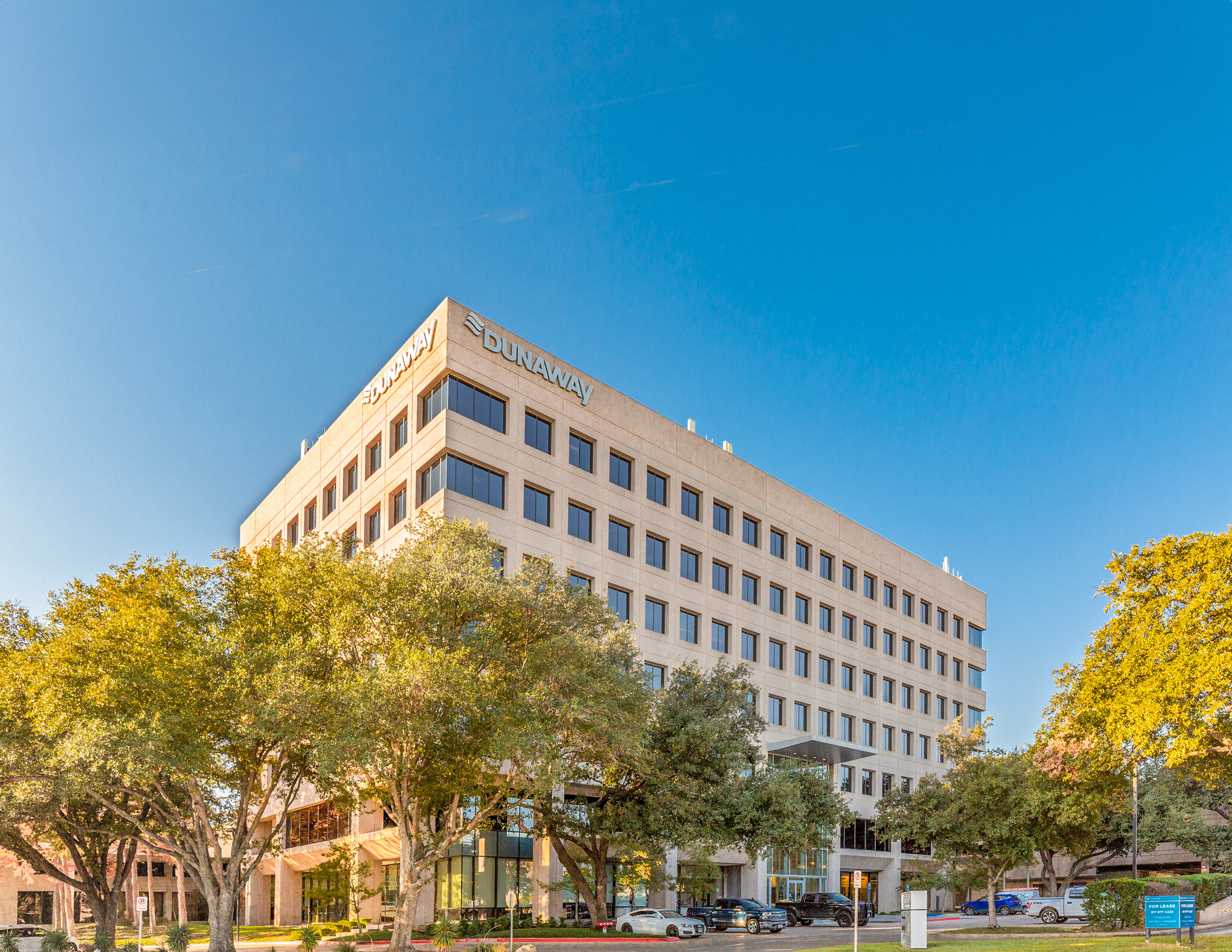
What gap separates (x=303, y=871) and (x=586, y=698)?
3868 centimetres

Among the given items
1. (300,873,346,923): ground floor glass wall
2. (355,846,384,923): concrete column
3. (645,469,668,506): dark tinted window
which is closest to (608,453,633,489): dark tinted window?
(645,469,668,506): dark tinted window

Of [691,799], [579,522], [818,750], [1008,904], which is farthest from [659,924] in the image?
[1008,904]

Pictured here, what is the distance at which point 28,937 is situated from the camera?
131 feet

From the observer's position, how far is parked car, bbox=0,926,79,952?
37.2 meters

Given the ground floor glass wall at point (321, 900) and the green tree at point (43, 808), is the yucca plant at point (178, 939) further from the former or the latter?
the ground floor glass wall at point (321, 900)

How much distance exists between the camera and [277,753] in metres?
37.2

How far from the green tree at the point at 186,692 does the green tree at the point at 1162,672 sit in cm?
2398

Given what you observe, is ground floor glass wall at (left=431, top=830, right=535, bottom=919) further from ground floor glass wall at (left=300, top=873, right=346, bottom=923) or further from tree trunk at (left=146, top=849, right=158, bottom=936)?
tree trunk at (left=146, top=849, right=158, bottom=936)

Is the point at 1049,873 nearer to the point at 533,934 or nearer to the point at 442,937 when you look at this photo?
the point at 533,934

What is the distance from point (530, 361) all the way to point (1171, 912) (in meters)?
34.2

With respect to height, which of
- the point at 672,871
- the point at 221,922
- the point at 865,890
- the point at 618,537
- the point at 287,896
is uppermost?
the point at 618,537

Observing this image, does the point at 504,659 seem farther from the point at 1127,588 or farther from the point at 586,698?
the point at 1127,588

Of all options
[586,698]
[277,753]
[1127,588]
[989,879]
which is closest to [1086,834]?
[989,879]

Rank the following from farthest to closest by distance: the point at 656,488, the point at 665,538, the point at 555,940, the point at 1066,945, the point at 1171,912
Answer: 1. the point at 656,488
2. the point at 665,538
3. the point at 555,940
4. the point at 1066,945
5. the point at 1171,912
